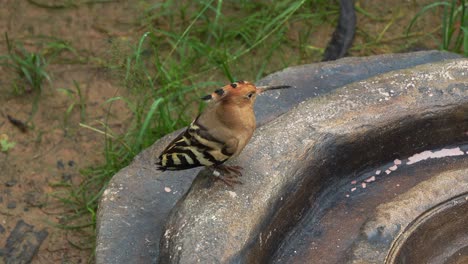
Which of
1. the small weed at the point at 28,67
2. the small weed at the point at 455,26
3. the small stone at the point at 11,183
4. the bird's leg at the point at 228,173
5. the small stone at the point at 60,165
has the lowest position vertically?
the small stone at the point at 11,183

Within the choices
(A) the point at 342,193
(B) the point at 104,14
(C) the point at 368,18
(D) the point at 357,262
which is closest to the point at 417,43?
(C) the point at 368,18

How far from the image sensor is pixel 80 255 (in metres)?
3.51

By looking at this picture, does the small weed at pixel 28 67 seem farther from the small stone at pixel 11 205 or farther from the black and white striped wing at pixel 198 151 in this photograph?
the black and white striped wing at pixel 198 151

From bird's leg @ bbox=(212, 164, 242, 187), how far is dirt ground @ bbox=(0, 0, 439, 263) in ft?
4.50

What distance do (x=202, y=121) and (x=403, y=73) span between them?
0.76 m

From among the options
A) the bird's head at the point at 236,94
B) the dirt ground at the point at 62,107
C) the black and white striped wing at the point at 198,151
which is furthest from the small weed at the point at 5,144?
the bird's head at the point at 236,94

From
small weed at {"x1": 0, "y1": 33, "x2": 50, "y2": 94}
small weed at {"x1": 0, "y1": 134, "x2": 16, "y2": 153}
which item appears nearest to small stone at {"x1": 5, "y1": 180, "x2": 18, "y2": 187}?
small weed at {"x1": 0, "y1": 134, "x2": 16, "y2": 153}

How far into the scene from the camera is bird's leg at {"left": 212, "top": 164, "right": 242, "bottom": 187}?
227 cm

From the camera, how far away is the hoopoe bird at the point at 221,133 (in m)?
2.24

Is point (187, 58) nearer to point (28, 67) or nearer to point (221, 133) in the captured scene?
point (28, 67)

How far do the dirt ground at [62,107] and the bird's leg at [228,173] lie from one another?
1.37 metres

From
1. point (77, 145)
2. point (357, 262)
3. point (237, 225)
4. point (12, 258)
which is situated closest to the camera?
point (237, 225)

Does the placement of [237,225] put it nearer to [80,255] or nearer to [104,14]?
[80,255]

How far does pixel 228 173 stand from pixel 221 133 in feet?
0.39
